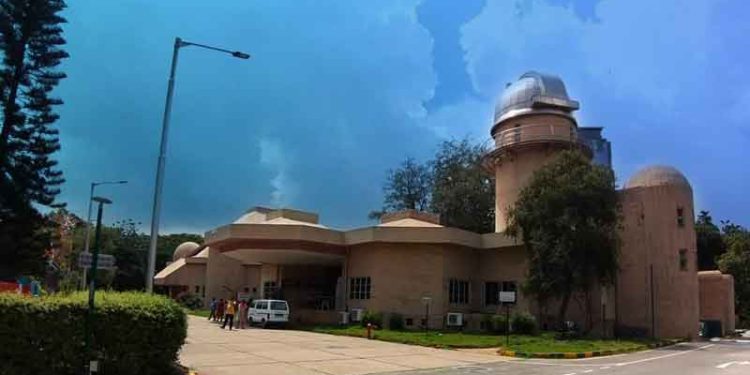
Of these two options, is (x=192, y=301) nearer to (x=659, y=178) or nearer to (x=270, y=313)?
(x=270, y=313)

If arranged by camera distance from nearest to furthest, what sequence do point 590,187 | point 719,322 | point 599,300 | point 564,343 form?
point 564,343
point 590,187
point 599,300
point 719,322

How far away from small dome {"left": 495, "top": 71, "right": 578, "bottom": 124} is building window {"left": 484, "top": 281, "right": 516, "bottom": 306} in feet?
37.1

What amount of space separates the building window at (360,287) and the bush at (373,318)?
93.2 inches

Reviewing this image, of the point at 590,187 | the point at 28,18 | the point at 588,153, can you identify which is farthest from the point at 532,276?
the point at 28,18

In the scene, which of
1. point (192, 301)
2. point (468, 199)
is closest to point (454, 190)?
point (468, 199)

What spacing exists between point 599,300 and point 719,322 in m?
11.1

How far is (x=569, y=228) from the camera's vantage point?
32.9 m

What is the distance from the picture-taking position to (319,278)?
48062 mm

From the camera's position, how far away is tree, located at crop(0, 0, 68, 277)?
114 ft

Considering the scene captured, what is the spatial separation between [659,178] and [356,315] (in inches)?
754

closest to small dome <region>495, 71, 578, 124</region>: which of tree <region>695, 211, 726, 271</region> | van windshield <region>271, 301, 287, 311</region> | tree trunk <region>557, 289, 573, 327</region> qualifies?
tree trunk <region>557, 289, 573, 327</region>

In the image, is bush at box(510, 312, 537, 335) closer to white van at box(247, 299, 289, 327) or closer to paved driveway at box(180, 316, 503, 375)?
paved driveway at box(180, 316, 503, 375)

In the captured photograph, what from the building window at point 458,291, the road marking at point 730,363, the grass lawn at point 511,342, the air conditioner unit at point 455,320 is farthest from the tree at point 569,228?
the road marking at point 730,363

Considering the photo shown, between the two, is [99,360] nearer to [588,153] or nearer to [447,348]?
[447,348]
